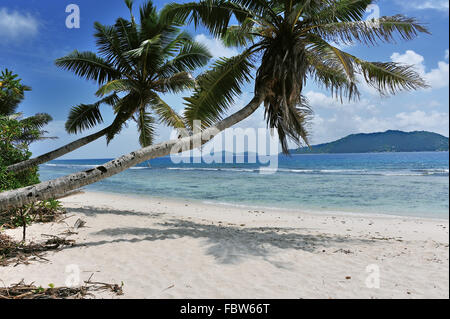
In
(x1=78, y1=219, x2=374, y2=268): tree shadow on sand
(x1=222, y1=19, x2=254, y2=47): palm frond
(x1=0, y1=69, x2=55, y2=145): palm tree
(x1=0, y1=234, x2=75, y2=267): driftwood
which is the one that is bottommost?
(x1=78, y1=219, x2=374, y2=268): tree shadow on sand

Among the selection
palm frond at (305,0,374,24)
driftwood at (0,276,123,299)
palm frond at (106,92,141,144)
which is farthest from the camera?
palm frond at (106,92,141,144)

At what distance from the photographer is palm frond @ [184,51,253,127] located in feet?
22.9

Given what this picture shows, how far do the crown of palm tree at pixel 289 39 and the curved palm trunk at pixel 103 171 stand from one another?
2.84 feet

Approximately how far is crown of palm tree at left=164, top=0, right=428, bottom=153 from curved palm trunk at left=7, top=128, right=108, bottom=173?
427 cm

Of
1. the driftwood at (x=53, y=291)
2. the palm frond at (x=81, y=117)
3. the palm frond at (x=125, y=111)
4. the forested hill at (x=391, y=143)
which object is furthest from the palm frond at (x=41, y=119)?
the forested hill at (x=391, y=143)

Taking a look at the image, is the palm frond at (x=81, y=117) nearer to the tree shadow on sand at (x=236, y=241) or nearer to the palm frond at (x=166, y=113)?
the palm frond at (x=166, y=113)

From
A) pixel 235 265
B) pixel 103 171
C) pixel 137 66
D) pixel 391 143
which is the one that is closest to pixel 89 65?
pixel 137 66

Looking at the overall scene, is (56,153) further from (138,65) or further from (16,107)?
(16,107)

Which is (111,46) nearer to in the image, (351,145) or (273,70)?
(273,70)

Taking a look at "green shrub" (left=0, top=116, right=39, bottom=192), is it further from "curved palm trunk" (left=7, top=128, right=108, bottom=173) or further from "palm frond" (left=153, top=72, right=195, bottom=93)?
"palm frond" (left=153, top=72, right=195, bottom=93)

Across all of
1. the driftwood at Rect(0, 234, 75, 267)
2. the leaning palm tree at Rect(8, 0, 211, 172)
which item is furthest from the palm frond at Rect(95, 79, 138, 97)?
the driftwood at Rect(0, 234, 75, 267)

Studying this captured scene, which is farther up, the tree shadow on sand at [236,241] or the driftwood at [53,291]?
the driftwood at [53,291]

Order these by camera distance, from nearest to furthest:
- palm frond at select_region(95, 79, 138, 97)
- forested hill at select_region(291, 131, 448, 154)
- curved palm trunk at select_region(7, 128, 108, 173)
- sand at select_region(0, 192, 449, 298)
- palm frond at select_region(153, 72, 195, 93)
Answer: sand at select_region(0, 192, 449, 298), curved palm trunk at select_region(7, 128, 108, 173), palm frond at select_region(95, 79, 138, 97), palm frond at select_region(153, 72, 195, 93), forested hill at select_region(291, 131, 448, 154)

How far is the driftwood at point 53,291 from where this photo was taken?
3.28 m
